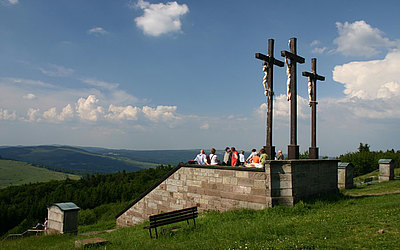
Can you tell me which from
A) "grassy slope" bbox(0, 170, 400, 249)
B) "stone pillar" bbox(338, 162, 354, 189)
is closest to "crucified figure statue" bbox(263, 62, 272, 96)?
"grassy slope" bbox(0, 170, 400, 249)

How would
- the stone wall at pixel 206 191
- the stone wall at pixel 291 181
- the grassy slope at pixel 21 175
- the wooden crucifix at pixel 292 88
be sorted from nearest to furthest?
the stone wall at pixel 291 181 < the stone wall at pixel 206 191 < the wooden crucifix at pixel 292 88 < the grassy slope at pixel 21 175

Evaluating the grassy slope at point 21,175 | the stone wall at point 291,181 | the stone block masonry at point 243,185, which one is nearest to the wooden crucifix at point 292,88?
the stone wall at point 291,181

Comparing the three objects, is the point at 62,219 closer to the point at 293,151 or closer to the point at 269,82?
the point at 293,151

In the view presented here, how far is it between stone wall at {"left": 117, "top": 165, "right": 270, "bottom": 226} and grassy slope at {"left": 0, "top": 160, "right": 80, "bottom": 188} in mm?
112574

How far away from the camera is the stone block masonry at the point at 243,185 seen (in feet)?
34.7

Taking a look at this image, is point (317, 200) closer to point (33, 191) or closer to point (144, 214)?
point (144, 214)

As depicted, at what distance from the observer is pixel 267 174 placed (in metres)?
10.6

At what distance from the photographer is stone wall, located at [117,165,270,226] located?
36.4 ft

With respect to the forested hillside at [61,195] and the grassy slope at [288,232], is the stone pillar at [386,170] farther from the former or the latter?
the forested hillside at [61,195]

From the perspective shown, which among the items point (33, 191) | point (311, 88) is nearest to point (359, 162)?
point (311, 88)

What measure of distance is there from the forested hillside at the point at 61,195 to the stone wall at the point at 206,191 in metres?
29.6

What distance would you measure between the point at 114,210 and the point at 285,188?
3227 centimetres

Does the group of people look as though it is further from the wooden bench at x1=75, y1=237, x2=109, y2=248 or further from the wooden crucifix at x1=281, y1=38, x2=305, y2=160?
the wooden bench at x1=75, y1=237, x2=109, y2=248

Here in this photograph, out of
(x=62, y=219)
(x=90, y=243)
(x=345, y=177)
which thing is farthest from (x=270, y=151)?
(x=345, y=177)
